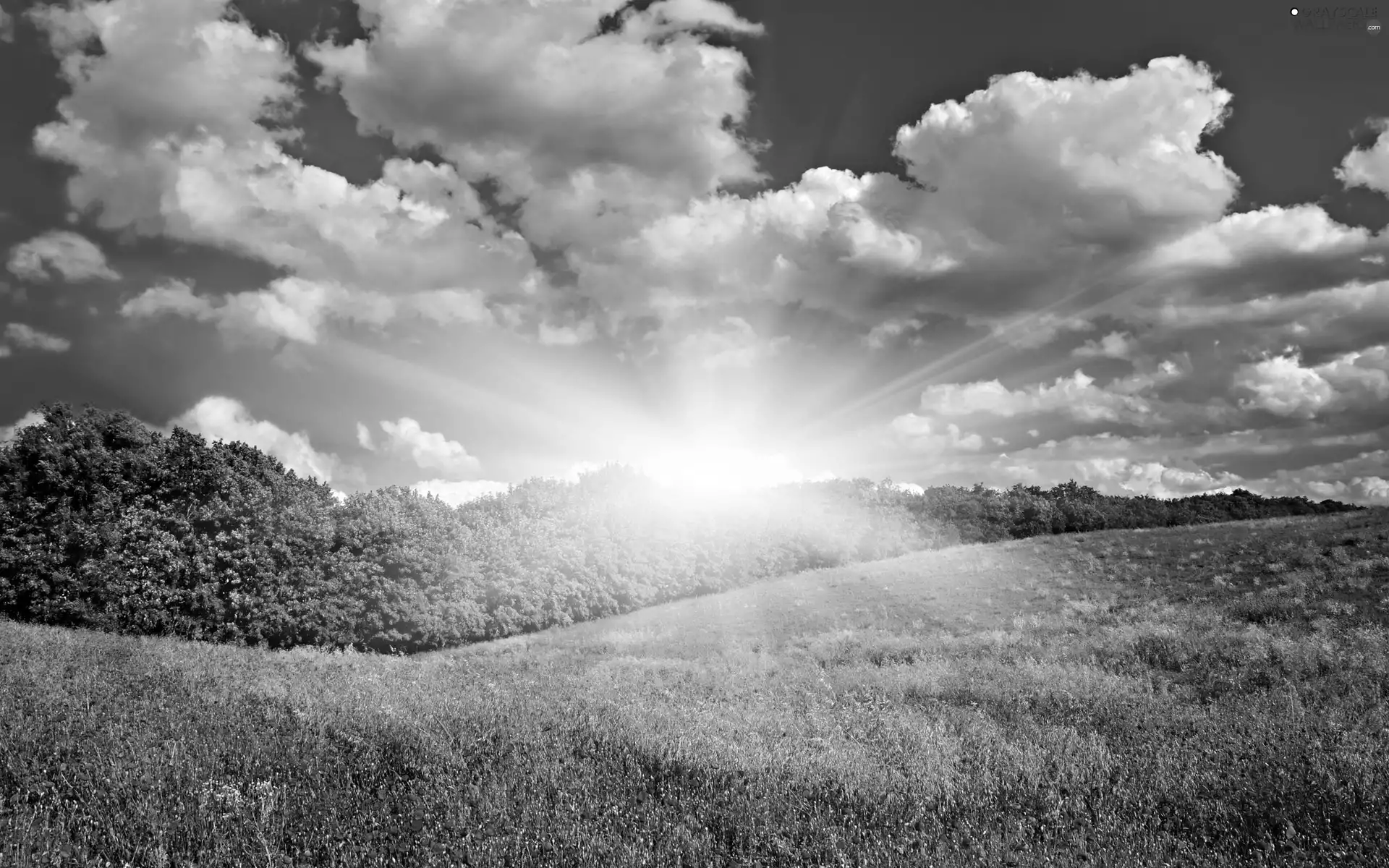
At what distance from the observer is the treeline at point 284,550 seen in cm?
2470

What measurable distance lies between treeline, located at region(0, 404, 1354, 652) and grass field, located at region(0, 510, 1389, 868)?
971 cm

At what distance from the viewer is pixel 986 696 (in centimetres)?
1073

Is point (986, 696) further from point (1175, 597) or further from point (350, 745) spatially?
point (1175, 597)

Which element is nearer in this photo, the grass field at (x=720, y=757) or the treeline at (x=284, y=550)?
the grass field at (x=720, y=757)

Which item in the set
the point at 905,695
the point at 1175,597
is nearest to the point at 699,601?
the point at 1175,597

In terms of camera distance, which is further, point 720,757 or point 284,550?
point 284,550

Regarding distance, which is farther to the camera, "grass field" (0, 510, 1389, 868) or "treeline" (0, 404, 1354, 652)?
"treeline" (0, 404, 1354, 652)

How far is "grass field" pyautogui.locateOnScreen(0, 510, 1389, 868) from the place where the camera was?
464cm

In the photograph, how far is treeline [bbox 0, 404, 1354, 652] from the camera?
24.7 meters

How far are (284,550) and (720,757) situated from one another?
2366cm

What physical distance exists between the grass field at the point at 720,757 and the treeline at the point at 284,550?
9.71m

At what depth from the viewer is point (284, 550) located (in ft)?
82.2

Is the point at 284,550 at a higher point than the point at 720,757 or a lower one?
higher

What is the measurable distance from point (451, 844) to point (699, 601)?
29385 mm
